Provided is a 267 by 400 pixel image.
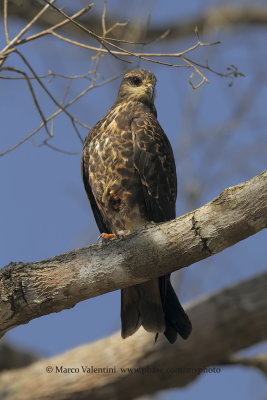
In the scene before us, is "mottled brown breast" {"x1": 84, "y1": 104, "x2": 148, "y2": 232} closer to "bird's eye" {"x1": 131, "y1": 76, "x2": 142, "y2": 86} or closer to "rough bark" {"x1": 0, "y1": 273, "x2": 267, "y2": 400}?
"bird's eye" {"x1": 131, "y1": 76, "x2": 142, "y2": 86}

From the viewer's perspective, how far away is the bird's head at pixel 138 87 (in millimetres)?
4535

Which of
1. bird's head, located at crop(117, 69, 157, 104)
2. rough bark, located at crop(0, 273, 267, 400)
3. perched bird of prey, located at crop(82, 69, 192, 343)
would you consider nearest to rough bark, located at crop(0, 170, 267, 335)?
perched bird of prey, located at crop(82, 69, 192, 343)

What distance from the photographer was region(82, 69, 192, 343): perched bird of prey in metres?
3.72

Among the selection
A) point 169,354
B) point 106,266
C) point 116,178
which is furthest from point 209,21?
point 106,266

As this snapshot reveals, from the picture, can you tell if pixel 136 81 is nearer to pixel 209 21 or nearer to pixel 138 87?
pixel 138 87

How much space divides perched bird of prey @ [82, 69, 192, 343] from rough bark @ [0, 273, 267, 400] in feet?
3.89

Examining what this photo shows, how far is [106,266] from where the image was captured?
2.97 meters

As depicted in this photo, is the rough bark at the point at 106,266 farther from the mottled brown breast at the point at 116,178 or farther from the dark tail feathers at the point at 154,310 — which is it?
the mottled brown breast at the point at 116,178

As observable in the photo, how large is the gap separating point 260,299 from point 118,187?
5.48 feet

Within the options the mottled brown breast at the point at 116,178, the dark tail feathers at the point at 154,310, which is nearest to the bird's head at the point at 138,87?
the mottled brown breast at the point at 116,178

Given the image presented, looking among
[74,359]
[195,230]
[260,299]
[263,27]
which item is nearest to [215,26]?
[263,27]

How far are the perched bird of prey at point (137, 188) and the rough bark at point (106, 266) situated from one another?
0.68 metres

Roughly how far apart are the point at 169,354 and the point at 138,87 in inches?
81.8

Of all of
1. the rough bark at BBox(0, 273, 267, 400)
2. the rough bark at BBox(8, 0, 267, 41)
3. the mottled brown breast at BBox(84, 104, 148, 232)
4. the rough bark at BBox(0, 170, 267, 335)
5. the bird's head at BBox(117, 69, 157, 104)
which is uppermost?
the rough bark at BBox(8, 0, 267, 41)
